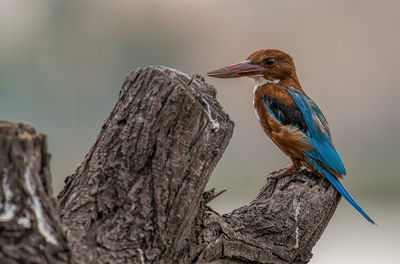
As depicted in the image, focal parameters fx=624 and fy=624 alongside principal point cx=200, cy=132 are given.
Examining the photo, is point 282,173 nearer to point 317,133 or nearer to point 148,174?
point 317,133

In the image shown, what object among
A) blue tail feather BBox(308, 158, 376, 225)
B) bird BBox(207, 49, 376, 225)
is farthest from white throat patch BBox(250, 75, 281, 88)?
blue tail feather BBox(308, 158, 376, 225)

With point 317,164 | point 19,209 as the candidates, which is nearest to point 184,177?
point 19,209

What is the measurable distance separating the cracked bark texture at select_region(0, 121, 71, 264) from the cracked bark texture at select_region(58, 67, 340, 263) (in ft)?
0.66

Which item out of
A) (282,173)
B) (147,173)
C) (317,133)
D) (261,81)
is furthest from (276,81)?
(147,173)

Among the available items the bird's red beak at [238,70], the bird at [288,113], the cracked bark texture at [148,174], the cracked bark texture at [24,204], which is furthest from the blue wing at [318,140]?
the cracked bark texture at [24,204]

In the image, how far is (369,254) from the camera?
21.4 ft

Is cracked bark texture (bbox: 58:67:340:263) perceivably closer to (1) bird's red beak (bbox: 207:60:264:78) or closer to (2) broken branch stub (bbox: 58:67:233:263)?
(2) broken branch stub (bbox: 58:67:233:263)

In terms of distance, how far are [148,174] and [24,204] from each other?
0.44 metres

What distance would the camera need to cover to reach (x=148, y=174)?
1.79 meters

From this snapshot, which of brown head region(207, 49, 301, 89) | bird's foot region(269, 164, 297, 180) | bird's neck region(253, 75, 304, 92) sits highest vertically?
brown head region(207, 49, 301, 89)

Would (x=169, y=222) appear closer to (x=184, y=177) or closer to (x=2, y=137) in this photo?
(x=184, y=177)

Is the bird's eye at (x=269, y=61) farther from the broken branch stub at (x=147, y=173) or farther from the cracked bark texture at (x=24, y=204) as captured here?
the cracked bark texture at (x=24, y=204)

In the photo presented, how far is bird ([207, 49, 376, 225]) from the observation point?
3.25m

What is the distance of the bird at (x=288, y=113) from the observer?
3.25 metres
